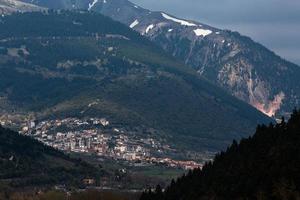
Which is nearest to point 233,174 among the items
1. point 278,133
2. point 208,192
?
point 208,192

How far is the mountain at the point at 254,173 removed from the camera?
441ft

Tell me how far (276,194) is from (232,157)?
143ft

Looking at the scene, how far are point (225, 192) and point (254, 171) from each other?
16.4 feet

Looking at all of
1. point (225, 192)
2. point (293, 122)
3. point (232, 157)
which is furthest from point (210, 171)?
point (225, 192)

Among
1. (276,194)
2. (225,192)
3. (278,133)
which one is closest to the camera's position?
(276,194)

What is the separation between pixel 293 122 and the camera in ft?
557

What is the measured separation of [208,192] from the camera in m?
152

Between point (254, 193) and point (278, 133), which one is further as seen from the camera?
point (278, 133)

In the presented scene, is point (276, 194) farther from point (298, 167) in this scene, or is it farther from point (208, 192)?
point (208, 192)

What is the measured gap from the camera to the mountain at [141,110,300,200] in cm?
13427

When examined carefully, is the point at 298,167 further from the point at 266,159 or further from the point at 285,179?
the point at 266,159

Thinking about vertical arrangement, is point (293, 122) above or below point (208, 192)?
above

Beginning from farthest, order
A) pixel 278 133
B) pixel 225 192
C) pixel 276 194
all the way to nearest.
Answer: pixel 278 133 < pixel 225 192 < pixel 276 194

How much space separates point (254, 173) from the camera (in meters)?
147
